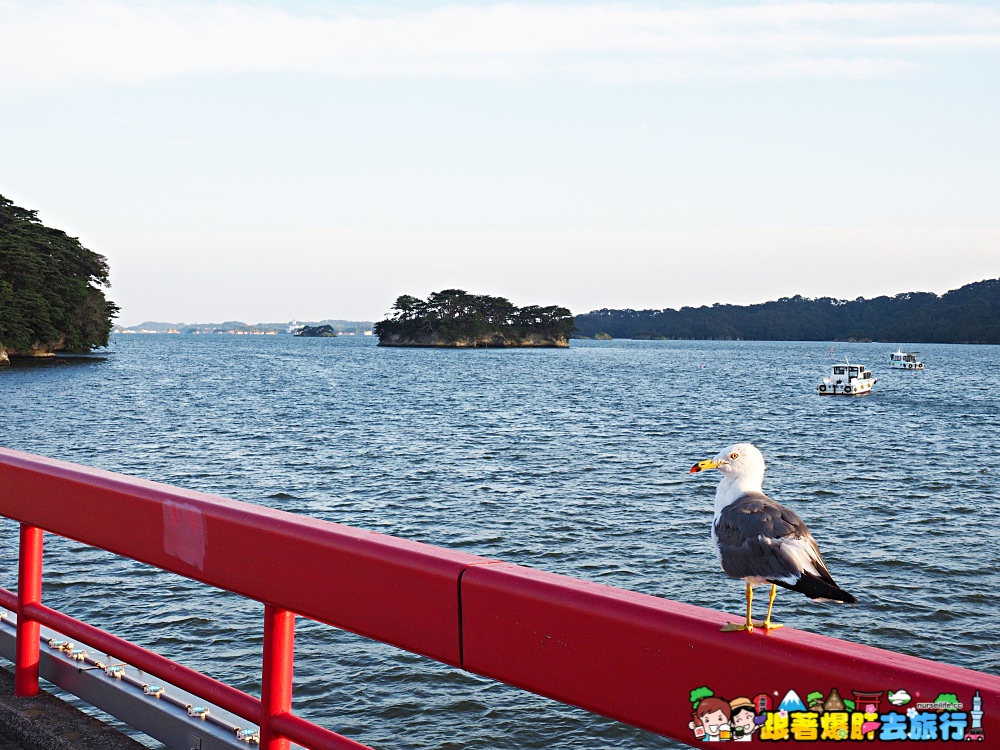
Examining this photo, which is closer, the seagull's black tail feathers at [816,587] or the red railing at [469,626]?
the red railing at [469,626]

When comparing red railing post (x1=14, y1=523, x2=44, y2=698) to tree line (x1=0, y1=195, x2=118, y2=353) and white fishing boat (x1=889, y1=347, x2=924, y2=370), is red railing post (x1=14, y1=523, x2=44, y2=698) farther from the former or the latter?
white fishing boat (x1=889, y1=347, x2=924, y2=370)

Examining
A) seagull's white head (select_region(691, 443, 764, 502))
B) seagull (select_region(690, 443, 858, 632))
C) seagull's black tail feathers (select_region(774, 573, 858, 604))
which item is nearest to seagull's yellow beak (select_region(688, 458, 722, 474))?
seagull's white head (select_region(691, 443, 764, 502))

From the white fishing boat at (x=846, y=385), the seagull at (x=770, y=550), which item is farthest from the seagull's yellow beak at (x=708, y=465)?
the white fishing boat at (x=846, y=385)

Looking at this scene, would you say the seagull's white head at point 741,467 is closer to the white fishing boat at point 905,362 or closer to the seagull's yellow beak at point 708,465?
the seagull's yellow beak at point 708,465

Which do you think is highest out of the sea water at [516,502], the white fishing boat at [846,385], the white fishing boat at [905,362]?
the white fishing boat at [905,362]

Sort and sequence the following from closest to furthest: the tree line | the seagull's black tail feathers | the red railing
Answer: the red railing, the seagull's black tail feathers, the tree line

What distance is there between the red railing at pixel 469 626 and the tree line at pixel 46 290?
98993 millimetres

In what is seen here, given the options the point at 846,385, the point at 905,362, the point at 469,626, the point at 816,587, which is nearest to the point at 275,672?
the point at 469,626

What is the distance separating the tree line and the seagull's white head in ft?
328

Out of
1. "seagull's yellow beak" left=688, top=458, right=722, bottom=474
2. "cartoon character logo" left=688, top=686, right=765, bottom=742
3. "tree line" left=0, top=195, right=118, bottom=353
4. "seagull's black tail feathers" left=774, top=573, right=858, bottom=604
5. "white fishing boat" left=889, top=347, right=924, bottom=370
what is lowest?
"white fishing boat" left=889, top=347, right=924, bottom=370

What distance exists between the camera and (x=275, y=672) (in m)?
2.77

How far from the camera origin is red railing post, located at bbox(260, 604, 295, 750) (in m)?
2.78

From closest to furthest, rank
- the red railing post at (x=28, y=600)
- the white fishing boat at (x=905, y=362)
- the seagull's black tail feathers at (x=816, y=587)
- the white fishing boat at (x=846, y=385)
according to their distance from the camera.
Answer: the seagull's black tail feathers at (x=816, y=587)
the red railing post at (x=28, y=600)
the white fishing boat at (x=846, y=385)
the white fishing boat at (x=905, y=362)

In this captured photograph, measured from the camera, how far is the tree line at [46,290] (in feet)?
313
